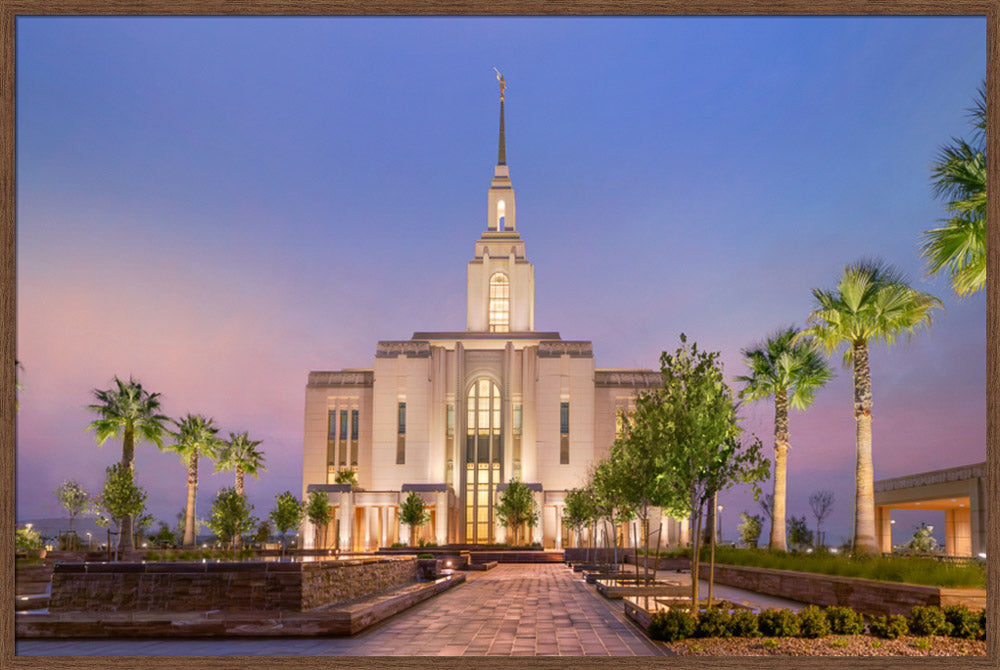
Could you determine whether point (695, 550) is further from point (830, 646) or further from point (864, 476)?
point (864, 476)

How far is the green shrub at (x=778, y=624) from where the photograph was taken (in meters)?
11.8

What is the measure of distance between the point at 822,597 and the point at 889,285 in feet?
32.9

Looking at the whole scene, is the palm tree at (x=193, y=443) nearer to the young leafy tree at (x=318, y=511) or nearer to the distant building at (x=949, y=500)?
the young leafy tree at (x=318, y=511)

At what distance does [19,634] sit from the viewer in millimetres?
12078

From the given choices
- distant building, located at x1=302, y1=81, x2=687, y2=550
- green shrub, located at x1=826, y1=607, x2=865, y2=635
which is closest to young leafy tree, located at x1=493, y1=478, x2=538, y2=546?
distant building, located at x1=302, y1=81, x2=687, y2=550

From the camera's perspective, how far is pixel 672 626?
12.1 meters

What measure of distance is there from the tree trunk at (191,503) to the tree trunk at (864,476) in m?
39.8

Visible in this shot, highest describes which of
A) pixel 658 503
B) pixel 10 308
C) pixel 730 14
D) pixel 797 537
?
pixel 730 14

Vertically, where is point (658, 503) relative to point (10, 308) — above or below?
below

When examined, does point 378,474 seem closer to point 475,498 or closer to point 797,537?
point 475,498

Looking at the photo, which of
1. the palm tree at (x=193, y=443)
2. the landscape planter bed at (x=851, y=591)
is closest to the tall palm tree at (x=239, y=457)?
the palm tree at (x=193, y=443)

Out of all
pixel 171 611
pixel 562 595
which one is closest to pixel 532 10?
pixel 171 611

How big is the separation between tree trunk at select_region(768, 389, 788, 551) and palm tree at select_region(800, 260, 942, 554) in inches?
260

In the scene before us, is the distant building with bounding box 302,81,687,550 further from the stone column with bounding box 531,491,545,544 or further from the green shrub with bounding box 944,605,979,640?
the green shrub with bounding box 944,605,979,640
